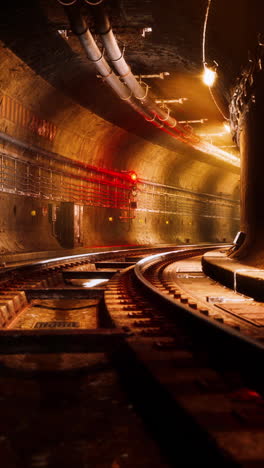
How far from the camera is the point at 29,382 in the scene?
126 inches

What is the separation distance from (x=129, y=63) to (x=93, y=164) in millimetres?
5686

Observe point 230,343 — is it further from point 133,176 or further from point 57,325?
point 133,176

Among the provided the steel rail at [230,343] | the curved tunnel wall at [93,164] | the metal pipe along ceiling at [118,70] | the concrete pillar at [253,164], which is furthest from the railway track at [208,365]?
the curved tunnel wall at [93,164]

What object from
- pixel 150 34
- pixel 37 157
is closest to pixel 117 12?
pixel 150 34

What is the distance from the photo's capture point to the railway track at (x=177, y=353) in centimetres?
198

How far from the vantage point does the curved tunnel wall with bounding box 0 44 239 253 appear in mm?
12719

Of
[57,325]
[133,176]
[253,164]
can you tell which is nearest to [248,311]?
[57,325]

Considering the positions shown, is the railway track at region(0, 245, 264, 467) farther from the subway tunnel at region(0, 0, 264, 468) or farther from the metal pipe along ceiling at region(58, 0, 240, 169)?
the metal pipe along ceiling at region(58, 0, 240, 169)

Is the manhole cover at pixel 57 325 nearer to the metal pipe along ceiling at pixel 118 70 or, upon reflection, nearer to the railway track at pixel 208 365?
the railway track at pixel 208 365

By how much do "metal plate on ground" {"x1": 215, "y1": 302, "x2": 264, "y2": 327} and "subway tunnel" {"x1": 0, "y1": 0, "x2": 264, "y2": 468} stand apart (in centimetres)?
4

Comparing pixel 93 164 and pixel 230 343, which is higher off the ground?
pixel 93 164

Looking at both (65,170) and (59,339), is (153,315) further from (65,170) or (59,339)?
(65,170)

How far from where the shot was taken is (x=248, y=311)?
17.8ft

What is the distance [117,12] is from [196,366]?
29.4 ft
